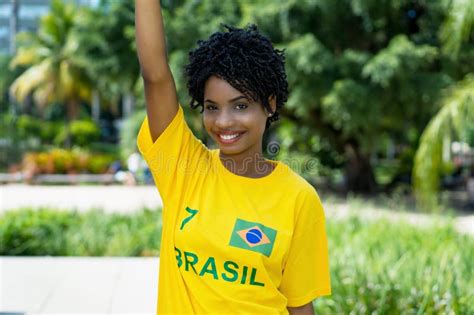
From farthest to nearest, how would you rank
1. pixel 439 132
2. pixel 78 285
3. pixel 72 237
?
1. pixel 439 132
2. pixel 72 237
3. pixel 78 285

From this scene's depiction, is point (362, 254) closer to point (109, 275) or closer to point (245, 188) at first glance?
point (109, 275)

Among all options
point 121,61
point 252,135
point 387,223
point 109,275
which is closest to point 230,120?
point 252,135

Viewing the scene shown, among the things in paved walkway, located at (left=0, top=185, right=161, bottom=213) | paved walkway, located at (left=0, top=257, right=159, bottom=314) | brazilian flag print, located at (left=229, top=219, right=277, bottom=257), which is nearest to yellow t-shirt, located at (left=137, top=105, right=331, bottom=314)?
brazilian flag print, located at (left=229, top=219, right=277, bottom=257)

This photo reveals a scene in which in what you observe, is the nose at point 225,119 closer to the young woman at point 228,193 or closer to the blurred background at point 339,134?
the young woman at point 228,193

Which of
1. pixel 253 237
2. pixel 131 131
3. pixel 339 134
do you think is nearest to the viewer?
pixel 253 237

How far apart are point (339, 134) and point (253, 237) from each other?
15.6 metres

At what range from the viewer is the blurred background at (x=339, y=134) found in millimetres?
5207

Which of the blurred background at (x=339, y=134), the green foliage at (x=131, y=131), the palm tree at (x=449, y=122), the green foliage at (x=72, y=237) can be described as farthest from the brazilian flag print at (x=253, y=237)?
the green foliage at (x=131, y=131)

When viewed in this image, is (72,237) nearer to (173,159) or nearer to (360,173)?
(173,159)

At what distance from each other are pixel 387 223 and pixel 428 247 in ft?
4.71

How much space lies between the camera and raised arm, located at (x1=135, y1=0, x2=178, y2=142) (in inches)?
62.4

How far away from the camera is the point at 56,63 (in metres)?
25.8

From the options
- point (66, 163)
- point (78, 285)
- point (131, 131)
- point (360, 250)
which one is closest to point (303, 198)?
point (78, 285)

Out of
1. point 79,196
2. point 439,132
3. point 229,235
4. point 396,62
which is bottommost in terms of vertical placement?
point 79,196
